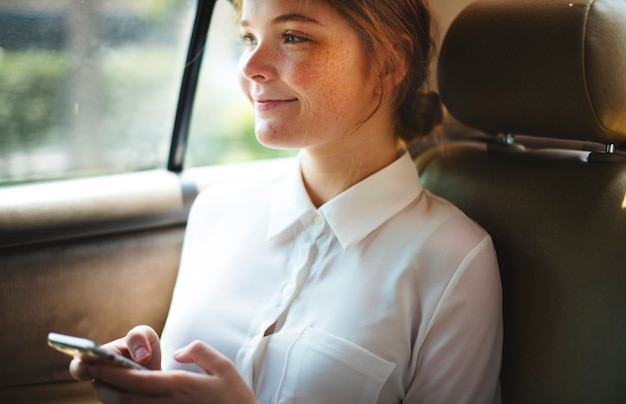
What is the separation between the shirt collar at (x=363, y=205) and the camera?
1.32 meters

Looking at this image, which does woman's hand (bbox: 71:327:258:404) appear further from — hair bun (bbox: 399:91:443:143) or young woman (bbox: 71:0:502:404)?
hair bun (bbox: 399:91:443:143)

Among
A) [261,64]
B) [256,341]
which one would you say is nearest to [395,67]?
[261,64]

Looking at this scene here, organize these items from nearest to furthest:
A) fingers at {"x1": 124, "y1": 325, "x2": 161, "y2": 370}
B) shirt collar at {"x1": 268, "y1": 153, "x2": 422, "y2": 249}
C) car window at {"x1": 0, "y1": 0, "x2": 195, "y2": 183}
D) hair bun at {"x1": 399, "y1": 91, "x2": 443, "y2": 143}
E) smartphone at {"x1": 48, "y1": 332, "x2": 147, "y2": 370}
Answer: smartphone at {"x1": 48, "y1": 332, "x2": 147, "y2": 370}, fingers at {"x1": 124, "y1": 325, "x2": 161, "y2": 370}, shirt collar at {"x1": 268, "y1": 153, "x2": 422, "y2": 249}, hair bun at {"x1": 399, "y1": 91, "x2": 443, "y2": 143}, car window at {"x1": 0, "y1": 0, "x2": 195, "y2": 183}

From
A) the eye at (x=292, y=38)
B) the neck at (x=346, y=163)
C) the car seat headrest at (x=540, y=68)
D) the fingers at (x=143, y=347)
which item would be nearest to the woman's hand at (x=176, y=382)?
the fingers at (x=143, y=347)

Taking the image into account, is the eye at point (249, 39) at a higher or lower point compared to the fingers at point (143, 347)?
higher

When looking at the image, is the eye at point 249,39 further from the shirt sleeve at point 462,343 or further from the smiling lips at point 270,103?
the shirt sleeve at point 462,343

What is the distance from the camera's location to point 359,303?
123cm

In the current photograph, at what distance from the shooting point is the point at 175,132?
205 centimetres

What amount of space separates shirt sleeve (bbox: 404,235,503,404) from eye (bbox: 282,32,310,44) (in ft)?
1.71

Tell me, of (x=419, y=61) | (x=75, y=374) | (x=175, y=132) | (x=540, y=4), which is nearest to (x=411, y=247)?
(x=419, y=61)

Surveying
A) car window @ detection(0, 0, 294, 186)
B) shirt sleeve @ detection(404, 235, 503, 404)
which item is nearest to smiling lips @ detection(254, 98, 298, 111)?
shirt sleeve @ detection(404, 235, 503, 404)

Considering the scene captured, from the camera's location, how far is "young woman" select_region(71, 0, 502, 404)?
3.89 ft

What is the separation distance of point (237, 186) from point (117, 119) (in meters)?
0.59

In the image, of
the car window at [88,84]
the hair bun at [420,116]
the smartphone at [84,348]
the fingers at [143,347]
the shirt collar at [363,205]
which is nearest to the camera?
the smartphone at [84,348]
